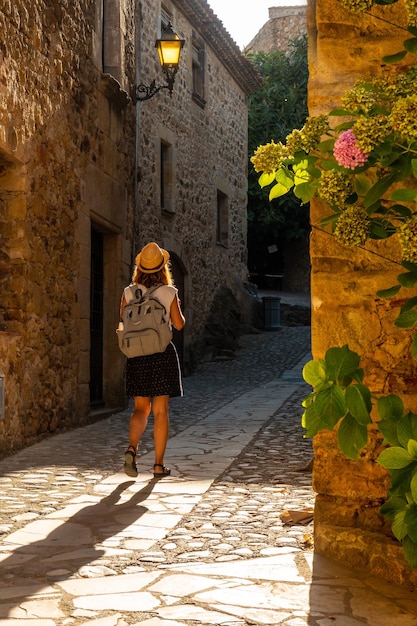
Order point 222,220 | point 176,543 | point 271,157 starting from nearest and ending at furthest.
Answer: point 271,157, point 176,543, point 222,220

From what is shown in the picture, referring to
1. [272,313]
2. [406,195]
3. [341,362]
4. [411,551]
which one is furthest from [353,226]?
[272,313]

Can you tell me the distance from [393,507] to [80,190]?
20.0 feet

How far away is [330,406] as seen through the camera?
9.27 ft

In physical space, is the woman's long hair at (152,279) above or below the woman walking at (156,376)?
above

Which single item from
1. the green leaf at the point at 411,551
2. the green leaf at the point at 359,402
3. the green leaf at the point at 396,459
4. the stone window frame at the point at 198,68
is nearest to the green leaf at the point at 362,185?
the green leaf at the point at 359,402

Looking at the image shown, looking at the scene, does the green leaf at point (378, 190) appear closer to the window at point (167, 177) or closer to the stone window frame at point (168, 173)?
the stone window frame at point (168, 173)

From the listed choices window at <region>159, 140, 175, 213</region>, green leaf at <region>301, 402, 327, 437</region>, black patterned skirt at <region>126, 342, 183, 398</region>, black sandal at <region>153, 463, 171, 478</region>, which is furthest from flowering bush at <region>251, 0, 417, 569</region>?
window at <region>159, 140, 175, 213</region>

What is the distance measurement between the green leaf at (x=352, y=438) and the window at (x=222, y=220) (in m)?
15.4

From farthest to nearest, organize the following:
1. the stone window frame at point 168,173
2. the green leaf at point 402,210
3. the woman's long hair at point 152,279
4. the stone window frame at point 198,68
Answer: the stone window frame at point 198,68 < the stone window frame at point 168,173 < the woman's long hair at point 152,279 < the green leaf at point 402,210

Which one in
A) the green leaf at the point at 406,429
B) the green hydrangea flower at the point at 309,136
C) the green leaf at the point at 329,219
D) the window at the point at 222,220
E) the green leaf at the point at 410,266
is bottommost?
the green leaf at the point at 406,429

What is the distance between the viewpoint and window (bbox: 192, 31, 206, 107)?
1588 cm

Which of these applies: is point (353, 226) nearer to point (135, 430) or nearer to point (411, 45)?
point (411, 45)

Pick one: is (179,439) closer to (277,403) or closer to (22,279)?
(22,279)

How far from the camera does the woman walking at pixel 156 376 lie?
524cm
